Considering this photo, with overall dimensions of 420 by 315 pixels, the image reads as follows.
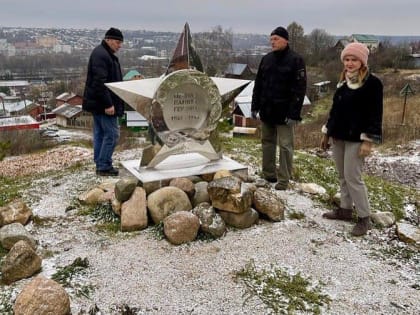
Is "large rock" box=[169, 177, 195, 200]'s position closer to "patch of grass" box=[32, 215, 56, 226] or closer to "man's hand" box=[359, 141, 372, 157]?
"patch of grass" box=[32, 215, 56, 226]

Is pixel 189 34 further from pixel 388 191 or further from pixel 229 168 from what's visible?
pixel 388 191

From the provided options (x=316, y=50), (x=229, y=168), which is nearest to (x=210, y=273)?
(x=229, y=168)

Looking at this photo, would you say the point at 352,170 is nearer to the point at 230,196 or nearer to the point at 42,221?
the point at 230,196

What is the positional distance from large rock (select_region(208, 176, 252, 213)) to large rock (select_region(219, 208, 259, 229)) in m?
0.06

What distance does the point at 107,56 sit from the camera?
18.9ft

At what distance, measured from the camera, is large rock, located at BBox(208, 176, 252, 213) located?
4594mm

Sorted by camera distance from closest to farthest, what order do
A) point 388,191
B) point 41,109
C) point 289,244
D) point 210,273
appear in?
point 210,273, point 289,244, point 388,191, point 41,109

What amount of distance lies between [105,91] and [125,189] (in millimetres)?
1674

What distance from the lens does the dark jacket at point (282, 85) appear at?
515 cm

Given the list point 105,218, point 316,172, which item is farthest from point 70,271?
point 316,172

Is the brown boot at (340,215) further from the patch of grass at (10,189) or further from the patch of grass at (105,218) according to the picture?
the patch of grass at (10,189)

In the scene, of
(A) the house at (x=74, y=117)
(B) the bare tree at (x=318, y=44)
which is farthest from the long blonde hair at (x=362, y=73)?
(B) the bare tree at (x=318, y=44)

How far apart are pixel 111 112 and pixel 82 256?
7.80ft

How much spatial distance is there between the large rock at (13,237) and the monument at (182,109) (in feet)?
4.74
